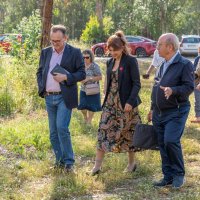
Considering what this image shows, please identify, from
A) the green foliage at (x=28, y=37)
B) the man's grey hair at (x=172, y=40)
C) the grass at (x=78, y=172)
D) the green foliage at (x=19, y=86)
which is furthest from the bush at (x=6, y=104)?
the man's grey hair at (x=172, y=40)

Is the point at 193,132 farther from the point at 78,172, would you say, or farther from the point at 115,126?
the point at 78,172

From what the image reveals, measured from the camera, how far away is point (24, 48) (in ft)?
43.7

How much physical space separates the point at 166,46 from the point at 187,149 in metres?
2.80

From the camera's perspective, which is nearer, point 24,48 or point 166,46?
point 166,46

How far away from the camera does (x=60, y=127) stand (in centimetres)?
646

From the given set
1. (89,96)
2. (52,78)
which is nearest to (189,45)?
(89,96)

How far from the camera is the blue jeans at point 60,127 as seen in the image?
6.44m

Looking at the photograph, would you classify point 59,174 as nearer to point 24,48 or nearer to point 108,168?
point 108,168

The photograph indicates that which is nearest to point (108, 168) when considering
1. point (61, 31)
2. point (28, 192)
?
point (28, 192)

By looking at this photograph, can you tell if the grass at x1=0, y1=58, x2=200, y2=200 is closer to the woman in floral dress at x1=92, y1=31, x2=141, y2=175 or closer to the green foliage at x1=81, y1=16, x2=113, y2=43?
the woman in floral dress at x1=92, y1=31, x2=141, y2=175

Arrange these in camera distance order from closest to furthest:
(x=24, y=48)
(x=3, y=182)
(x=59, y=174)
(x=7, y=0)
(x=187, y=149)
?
1. (x=3, y=182)
2. (x=59, y=174)
3. (x=187, y=149)
4. (x=24, y=48)
5. (x=7, y=0)

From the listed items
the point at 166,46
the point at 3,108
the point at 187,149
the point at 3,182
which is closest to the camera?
the point at 166,46

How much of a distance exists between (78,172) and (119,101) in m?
1.16

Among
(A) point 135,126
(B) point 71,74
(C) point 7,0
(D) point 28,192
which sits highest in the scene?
(C) point 7,0
